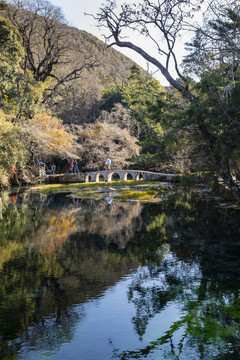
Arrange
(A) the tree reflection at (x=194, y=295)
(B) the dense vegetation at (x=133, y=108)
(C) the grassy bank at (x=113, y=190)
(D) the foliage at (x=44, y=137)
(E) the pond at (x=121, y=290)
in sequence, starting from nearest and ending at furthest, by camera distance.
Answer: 1. (A) the tree reflection at (x=194, y=295)
2. (E) the pond at (x=121, y=290)
3. (B) the dense vegetation at (x=133, y=108)
4. (D) the foliage at (x=44, y=137)
5. (C) the grassy bank at (x=113, y=190)

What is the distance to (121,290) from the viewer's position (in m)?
9.41

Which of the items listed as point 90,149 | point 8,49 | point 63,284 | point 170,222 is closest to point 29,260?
point 63,284

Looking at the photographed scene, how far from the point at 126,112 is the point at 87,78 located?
16763mm

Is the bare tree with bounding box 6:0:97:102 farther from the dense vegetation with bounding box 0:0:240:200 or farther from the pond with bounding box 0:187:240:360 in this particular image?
the pond with bounding box 0:187:240:360

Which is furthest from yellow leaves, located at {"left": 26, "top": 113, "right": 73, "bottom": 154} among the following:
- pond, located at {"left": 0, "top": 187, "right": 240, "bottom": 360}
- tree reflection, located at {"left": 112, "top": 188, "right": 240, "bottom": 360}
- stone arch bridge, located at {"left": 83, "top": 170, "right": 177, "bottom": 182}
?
tree reflection, located at {"left": 112, "top": 188, "right": 240, "bottom": 360}

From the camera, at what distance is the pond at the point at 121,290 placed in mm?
6766

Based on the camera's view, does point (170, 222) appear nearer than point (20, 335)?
No

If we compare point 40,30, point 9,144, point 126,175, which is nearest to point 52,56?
point 40,30

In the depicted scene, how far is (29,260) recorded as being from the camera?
1214 centimetres

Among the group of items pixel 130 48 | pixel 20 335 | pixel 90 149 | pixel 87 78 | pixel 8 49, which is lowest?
pixel 20 335

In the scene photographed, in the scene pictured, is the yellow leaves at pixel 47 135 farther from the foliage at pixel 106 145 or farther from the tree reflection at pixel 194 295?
the tree reflection at pixel 194 295

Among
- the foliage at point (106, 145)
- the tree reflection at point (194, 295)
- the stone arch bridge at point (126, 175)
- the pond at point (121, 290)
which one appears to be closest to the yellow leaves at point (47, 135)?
the foliage at point (106, 145)

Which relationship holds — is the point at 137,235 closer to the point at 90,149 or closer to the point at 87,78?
the point at 90,149

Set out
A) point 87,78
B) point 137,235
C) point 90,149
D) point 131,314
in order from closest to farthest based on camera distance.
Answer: point 131,314 → point 137,235 → point 90,149 → point 87,78
